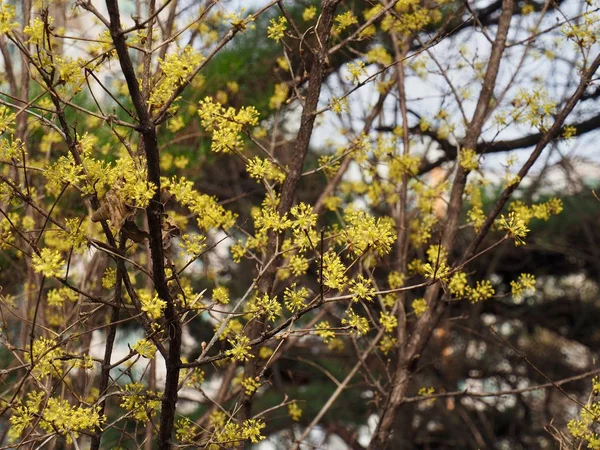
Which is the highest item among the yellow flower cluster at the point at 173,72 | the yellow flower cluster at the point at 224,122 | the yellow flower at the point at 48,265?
the yellow flower cluster at the point at 224,122

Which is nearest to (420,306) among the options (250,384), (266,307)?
(250,384)

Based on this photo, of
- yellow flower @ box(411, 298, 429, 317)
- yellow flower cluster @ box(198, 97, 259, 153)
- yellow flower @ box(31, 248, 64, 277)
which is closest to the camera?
yellow flower @ box(31, 248, 64, 277)

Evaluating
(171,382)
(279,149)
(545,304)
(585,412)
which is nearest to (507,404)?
(545,304)

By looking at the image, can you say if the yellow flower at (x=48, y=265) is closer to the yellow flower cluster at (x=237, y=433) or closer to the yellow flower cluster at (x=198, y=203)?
the yellow flower cluster at (x=198, y=203)

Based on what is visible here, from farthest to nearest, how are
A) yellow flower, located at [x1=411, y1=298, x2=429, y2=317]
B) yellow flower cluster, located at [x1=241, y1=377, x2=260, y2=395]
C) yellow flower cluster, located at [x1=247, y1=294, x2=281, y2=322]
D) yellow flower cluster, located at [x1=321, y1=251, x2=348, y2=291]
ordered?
yellow flower, located at [x1=411, y1=298, x2=429, y2=317], yellow flower cluster, located at [x1=241, y1=377, x2=260, y2=395], yellow flower cluster, located at [x1=247, y1=294, x2=281, y2=322], yellow flower cluster, located at [x1=321, y1=251, x2=348, y2=291]

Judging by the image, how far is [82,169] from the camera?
1.72m

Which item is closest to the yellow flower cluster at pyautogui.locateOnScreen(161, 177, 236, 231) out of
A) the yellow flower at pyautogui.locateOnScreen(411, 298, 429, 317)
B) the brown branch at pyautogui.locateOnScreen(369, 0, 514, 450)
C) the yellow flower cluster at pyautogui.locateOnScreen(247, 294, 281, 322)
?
the yellow flower cluster at pyautogui.locateOnScreen(247, 294, 281, 322)

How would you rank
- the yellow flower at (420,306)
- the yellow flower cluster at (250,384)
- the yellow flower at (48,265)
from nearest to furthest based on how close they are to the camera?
the yellow flower at (48,265), the yellow flower cluster at (250,384), the yellow flower at (420,306)

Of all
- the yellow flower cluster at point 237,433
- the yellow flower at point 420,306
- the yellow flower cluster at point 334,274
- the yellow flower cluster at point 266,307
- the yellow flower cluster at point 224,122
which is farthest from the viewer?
the yellow flower at point 420,306

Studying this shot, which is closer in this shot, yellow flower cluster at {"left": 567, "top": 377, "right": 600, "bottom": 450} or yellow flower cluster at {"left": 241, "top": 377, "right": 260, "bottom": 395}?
yellow flower cluster at {"left": 567, "top": 377, "right": 600, "bottom": 450}

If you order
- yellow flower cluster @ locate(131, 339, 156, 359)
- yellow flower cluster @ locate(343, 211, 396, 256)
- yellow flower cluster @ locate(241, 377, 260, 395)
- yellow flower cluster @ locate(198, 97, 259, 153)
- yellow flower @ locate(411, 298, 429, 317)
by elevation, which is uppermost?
yellow flower cluster @ locate(198, 97, 259, 153)

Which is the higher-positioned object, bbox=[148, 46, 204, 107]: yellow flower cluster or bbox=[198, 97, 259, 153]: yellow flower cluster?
bbox=[198, 97, 259, 153]: yellow flower cluster

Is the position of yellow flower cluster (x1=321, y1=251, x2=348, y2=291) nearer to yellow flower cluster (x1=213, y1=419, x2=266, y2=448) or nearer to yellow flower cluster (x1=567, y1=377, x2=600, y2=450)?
yellow flower cluster (x1=213, y1=419, x2=266, y2=448)

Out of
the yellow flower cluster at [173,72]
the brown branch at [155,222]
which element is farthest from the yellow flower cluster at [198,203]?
the yellow flower cluster at [173,72]
